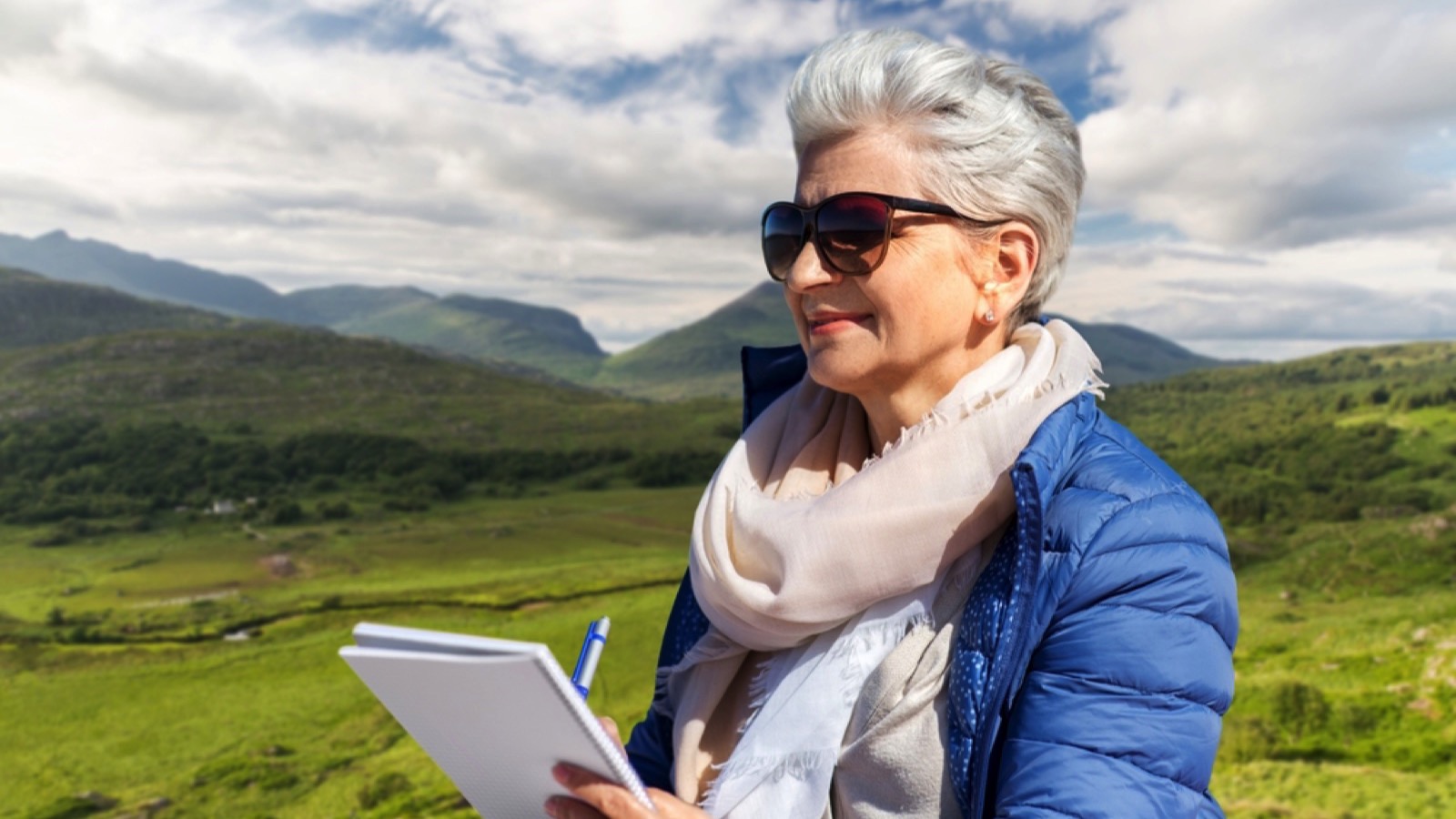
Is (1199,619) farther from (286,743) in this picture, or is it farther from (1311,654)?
(286,743)

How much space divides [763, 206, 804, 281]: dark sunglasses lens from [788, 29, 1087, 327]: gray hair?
0.67 feet

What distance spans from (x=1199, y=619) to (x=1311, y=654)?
10602mm

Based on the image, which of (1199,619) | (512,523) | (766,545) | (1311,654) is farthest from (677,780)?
(512,523)

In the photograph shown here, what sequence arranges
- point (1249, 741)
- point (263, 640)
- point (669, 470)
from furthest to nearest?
point (669, 470) → point (263, 640) → point (1249, 741)

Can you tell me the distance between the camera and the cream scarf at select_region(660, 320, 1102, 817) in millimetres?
1827

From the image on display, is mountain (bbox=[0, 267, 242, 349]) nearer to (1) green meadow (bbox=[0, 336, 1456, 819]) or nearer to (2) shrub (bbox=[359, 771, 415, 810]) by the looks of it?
(1) green meadow (bbox=[0, 336, 1456, 819])

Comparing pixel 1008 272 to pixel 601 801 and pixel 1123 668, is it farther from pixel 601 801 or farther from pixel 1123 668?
pixel 601 801

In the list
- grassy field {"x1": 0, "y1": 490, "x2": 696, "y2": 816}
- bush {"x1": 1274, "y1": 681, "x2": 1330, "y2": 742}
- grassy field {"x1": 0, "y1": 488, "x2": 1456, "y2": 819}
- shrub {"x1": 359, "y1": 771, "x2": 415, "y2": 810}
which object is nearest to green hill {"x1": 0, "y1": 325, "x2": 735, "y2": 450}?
grassy field {"x1": 0, "y1": 490, "x2": 696, "y2": 816}

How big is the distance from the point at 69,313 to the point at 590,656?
11260 centimetres

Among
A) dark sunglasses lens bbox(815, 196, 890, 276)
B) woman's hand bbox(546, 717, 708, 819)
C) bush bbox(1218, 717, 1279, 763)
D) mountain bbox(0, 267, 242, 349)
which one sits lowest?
bush bbox(1218, 717, 1279, 763)

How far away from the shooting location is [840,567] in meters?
1.90

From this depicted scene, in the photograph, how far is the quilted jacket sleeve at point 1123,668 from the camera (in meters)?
1.47

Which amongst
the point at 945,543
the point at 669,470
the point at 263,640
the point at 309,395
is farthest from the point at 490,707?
the point at 309,395

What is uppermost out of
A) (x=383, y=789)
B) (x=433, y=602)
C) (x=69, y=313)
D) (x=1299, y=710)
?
(x=69, y=313)
